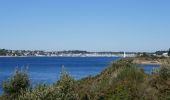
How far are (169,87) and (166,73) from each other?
6.72ft

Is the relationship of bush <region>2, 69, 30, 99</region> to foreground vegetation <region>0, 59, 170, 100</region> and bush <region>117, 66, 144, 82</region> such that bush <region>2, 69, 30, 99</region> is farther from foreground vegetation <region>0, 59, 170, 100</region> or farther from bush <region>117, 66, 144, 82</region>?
bush <region>117, 66, 144, 82</region>

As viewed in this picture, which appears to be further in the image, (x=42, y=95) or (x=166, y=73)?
(x=166, y=73)

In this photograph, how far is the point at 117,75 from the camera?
28.9 m

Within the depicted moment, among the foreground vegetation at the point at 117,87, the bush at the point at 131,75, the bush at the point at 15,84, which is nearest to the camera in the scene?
the foreground vegetation at the point at 117,87

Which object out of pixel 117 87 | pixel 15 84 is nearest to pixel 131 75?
pixel 117 87

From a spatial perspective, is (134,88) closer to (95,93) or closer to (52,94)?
(95,93)

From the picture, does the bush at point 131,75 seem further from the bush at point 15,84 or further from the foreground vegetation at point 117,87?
the bush at point 15,84

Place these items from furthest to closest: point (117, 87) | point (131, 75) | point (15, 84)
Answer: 1. point (131, 75)
2. point (117, 87)
3. point (15, 84)

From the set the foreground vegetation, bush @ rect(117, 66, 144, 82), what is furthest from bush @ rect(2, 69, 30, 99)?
bush @ rect(117, 66, 144, 82)

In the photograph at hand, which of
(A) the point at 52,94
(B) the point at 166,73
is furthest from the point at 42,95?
(B) the point at 166,73

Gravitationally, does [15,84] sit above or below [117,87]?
→ above

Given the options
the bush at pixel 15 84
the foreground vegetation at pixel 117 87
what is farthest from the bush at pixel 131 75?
the bush at pixel 15 84

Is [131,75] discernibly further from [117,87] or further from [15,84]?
Result: [15,84]

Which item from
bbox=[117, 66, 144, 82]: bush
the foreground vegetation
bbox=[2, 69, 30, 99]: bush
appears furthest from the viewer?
bbox=[117, 66, 144, 82]: bush
